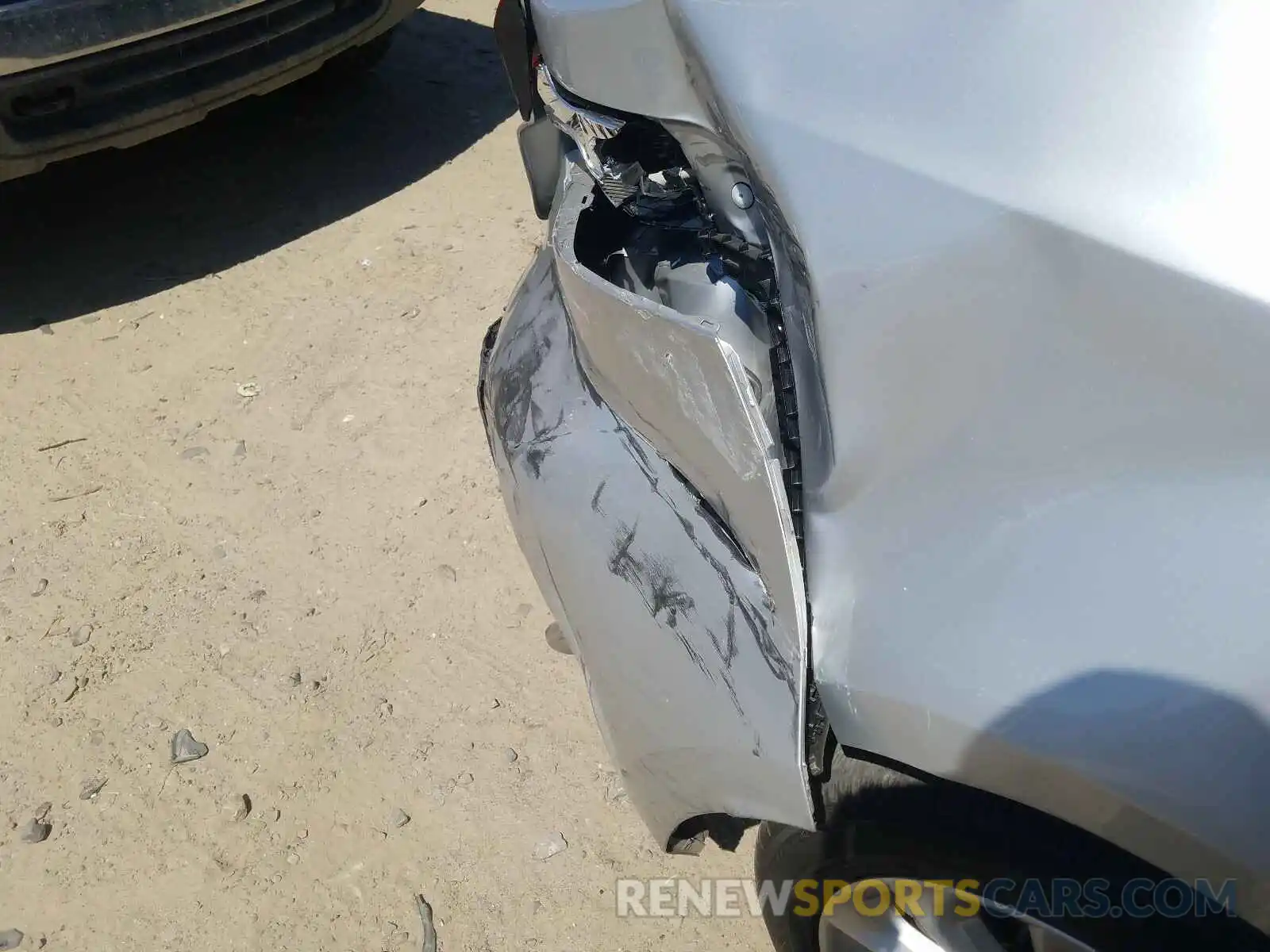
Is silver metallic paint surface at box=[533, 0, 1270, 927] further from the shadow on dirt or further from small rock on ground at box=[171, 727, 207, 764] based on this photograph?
the shadow on dirt

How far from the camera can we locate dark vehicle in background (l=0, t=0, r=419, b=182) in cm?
294

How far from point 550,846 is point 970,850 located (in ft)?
3.47

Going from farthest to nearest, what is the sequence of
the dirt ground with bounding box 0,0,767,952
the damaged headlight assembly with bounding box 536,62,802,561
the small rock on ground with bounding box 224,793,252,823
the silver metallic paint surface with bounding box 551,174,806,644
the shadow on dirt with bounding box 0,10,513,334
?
1. the shadow on dirt with bounding box 0,10,513,334
2. the small rock on ground with bounding box 224,793,252,823
3. the dirt ground with bounding box 0,0,767,952
4. the damaged headlight assembly with bounding box 536,62,802,561
5. the silver metallic paint surface with bounding box 551,174,806,644

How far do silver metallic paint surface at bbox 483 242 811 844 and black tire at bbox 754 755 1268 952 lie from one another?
91 mm

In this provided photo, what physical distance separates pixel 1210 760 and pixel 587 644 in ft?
2.78

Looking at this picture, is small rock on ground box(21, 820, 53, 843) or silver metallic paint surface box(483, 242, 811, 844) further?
small rock on ground box(21, 820, 53, 843)

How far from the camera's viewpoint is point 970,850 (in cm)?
116

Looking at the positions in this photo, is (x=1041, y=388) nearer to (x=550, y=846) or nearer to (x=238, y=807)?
(x=550, y=846)

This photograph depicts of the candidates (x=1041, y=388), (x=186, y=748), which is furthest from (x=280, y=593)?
(x=1041, y=388)

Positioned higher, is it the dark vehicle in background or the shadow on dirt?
the dark vehicle in background

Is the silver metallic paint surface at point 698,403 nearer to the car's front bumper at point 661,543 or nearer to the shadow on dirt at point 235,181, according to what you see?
the car's front bumper at point 661,543

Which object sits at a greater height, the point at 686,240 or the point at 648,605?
the point at 686,240

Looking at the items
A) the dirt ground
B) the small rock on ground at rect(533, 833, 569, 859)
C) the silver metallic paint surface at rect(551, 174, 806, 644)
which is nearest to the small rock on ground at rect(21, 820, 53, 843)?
the dirt ground

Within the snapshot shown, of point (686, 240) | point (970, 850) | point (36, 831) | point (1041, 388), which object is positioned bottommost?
point (36, 831)
